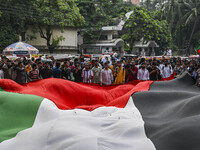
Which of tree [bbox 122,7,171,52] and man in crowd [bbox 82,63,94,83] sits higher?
tree [bbox 122,7,171,52]

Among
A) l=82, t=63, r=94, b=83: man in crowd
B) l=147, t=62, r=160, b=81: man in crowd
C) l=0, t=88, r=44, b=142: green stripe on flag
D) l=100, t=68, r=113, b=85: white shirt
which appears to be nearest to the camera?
l=0, t=88, r=44, b=142: green stripe on flag

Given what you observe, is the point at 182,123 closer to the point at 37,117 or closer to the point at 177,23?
the point at 37,117

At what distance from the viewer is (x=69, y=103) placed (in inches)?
208

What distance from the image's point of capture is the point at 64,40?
33688 millimetres

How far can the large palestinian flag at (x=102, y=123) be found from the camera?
2.82 meters

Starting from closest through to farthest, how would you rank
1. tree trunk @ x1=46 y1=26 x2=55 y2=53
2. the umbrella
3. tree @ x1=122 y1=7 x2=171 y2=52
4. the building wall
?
the umbrella
tree @ x1=122 y1=7 x2=171 y2=52
tree trunk @ x1=46 y1=26 x2=55 y2=53
the building wall

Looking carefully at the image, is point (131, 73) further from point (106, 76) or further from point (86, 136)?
point (86, 136)

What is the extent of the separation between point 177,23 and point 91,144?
131 feet

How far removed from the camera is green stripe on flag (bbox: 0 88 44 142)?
381cm

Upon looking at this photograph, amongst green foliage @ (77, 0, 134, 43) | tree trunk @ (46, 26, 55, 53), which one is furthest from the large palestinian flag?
green foliage @ (77, 0, 134, 43)

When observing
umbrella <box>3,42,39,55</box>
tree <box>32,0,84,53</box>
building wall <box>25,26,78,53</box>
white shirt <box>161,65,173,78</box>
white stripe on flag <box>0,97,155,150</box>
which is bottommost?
white shirt <box>161,65,173,78</box>

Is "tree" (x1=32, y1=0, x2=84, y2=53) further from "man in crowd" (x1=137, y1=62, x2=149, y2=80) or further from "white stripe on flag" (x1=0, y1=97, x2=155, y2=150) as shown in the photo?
"white stripe on flag" (x1=0, y1=97, x2=155, y2=150)

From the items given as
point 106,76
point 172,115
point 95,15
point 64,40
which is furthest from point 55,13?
point 172,115

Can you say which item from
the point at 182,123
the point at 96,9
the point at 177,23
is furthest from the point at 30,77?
the point at 177,23
